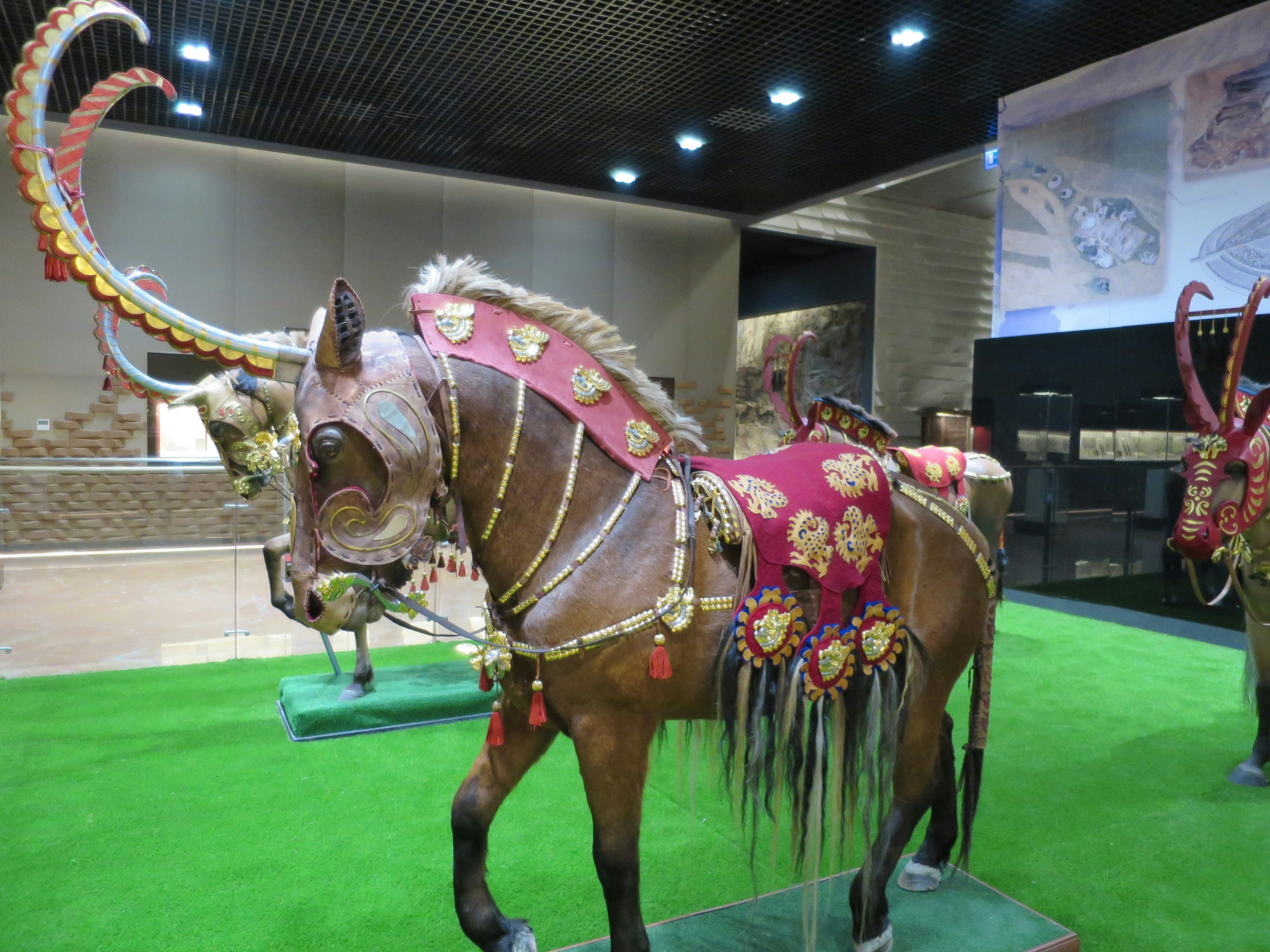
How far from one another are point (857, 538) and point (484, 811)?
96 centimetres

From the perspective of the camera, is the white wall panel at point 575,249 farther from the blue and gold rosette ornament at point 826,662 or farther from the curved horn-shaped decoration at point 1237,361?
the blue and gold rosette ornament at point 826,662

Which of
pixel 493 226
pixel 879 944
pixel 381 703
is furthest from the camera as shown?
pixel 493 226

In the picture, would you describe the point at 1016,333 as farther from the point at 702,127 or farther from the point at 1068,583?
the point at 702,127

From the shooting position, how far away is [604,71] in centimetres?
588

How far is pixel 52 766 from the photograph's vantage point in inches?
130

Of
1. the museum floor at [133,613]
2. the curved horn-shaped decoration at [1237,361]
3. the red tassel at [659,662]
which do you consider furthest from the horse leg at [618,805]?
the museum floor at [133,613]

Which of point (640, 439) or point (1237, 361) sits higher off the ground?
point (1237, 361)

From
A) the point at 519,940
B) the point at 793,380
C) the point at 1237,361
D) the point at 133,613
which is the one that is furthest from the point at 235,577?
the point at 1237,361

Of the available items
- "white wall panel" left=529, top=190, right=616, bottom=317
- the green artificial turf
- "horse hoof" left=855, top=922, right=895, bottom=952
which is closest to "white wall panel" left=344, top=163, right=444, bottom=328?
"white wall panel" left=529, top=190, right=616, bottom=317

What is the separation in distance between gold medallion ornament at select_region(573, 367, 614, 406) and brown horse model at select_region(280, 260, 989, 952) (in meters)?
0.05

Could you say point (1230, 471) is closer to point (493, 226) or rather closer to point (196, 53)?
point (196, 53)

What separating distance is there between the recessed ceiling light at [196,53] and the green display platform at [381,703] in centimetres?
413

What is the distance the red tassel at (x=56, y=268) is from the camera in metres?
1.39

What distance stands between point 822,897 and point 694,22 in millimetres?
4848
